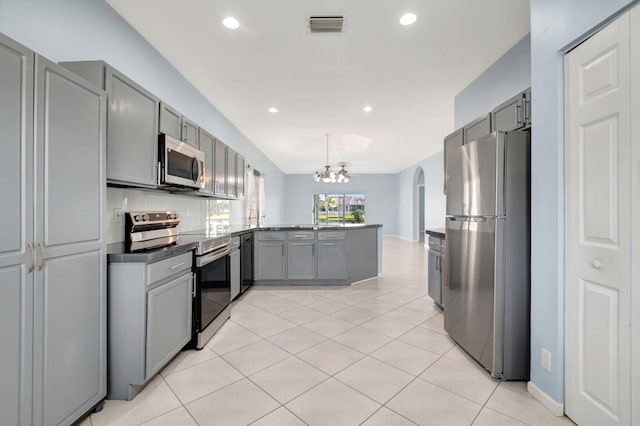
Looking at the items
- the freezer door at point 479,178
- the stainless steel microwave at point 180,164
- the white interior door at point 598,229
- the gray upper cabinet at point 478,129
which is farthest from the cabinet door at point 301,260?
the white interior door at point 598,229

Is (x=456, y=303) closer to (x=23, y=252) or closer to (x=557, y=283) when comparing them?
(x=557, y=283)

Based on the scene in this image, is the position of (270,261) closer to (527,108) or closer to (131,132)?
(131,132)

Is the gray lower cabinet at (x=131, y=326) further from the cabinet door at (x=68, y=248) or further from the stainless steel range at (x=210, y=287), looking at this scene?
the stainless steel range at (x=210, y=287)

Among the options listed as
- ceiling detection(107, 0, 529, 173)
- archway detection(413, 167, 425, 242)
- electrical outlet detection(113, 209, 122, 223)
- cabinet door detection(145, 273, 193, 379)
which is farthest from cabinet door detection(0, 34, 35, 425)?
archway detection(413, 167, 425, 242)

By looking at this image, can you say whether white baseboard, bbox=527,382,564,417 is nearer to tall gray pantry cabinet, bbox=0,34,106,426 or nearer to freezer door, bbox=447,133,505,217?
freezer door, bbox=447,133,505,217

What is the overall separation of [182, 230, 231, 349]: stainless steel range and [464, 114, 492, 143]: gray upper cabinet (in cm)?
268

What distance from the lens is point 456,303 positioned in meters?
2.56

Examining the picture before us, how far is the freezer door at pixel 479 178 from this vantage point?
2.03 meters

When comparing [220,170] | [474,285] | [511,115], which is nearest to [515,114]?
[511,115]

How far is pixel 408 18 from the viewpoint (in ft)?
8.25

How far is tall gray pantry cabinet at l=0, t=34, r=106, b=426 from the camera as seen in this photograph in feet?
4.01

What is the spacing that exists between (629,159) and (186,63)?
12.1ft

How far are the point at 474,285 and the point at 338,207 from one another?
10.9 m

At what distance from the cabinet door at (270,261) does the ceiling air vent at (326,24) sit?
2871mm
